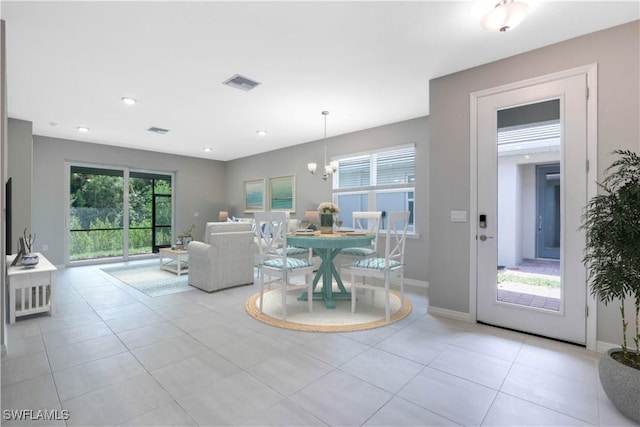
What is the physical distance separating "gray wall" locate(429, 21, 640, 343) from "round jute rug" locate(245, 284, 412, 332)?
62cm

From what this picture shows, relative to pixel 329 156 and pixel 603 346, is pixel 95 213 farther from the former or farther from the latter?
pixel 603 346

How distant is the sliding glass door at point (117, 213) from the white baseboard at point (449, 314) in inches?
259

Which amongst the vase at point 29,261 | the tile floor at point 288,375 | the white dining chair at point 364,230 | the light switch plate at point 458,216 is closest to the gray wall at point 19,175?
the vase at point 29,261

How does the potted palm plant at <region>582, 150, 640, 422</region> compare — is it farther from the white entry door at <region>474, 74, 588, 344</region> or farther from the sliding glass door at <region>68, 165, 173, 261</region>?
the sliding glass door at <region>68, 165, 173, 261</region>

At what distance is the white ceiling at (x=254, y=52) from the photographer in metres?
2.15

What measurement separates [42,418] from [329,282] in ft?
8.62

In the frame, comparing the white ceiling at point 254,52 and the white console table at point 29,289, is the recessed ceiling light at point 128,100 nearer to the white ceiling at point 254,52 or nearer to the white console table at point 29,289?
the white ceiling at point 254,52

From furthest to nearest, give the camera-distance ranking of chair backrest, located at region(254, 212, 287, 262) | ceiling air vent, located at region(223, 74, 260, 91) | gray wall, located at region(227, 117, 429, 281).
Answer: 1. gray wall, located at region(227, 117, 429, 281)
2. ceiling air vent, located at region(223, 74, 260, 91)
3. chair backrest, located at region(254, 212, 287, 262)

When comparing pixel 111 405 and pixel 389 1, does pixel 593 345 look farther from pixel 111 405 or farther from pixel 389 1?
pixel 111 405

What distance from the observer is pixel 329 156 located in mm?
5879

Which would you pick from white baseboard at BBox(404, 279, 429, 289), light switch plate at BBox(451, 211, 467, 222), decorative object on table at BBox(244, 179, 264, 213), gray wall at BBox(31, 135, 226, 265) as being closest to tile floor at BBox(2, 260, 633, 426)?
light switch plate at BBox(451, 211, 467, 222)

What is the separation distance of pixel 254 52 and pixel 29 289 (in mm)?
3430

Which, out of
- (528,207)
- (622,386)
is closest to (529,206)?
(528,207)

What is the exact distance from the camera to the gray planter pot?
1.57 meters
